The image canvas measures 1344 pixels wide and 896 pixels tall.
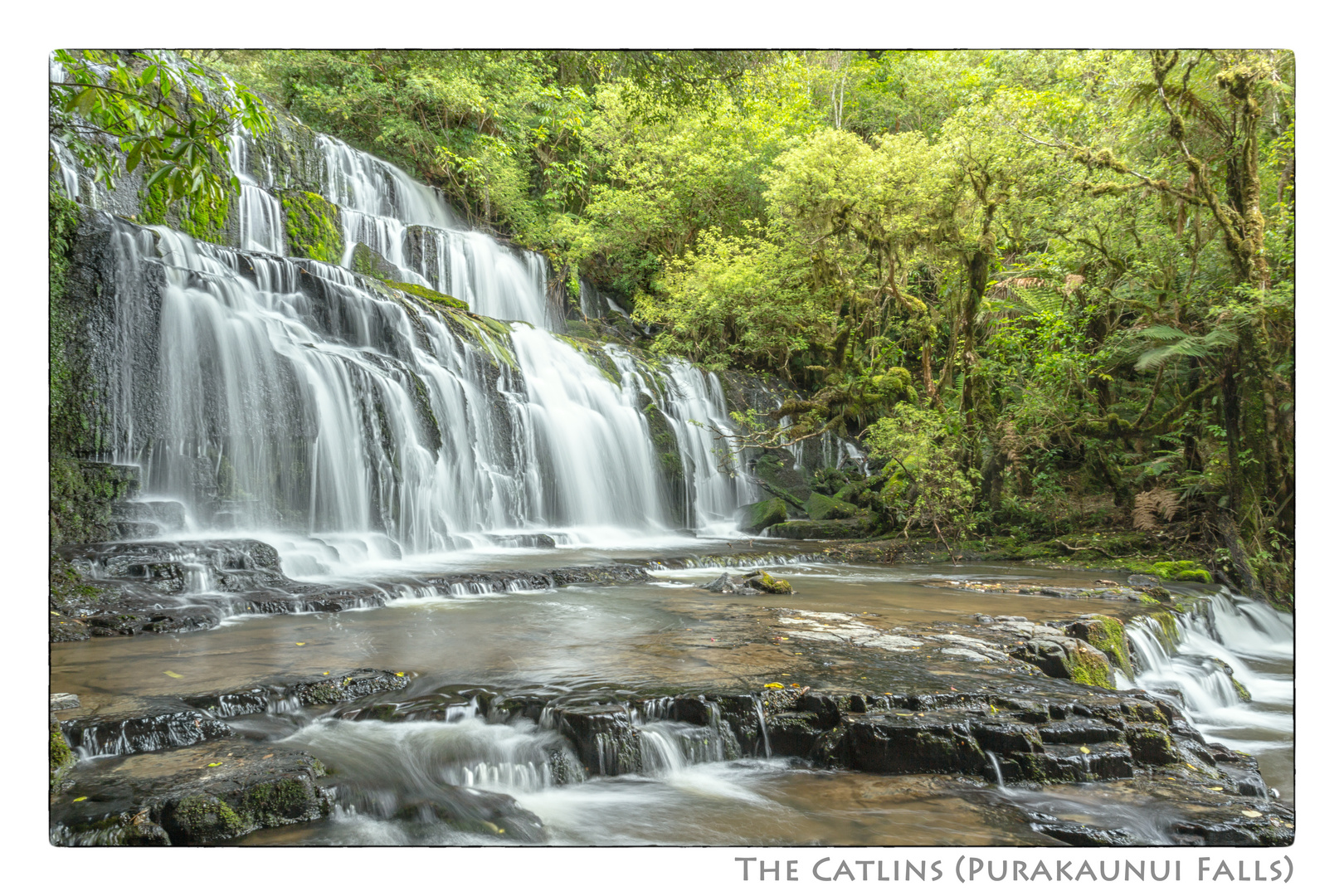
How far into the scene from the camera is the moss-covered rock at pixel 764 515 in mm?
10375

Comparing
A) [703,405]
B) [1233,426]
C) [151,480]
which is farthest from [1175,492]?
[151,480]

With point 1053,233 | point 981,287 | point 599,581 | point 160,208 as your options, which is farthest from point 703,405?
point 160,208

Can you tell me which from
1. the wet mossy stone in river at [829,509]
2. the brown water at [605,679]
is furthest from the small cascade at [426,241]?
the brown water at [605,679]

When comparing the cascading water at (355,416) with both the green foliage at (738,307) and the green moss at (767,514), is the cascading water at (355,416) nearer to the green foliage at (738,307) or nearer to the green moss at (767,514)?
the green moss at (767,514)

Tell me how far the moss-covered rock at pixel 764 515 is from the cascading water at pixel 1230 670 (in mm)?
5154

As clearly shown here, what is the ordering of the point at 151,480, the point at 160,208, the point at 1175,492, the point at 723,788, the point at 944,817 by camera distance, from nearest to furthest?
the point at 944,817
the point at 723,788
the point at 160,208
the point at 151,480
the point at 1175,492

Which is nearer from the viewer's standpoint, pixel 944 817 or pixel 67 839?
pixel 67 839

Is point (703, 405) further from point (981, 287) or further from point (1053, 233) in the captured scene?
point (1053, 233)

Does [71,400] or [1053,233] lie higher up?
[1053,233]

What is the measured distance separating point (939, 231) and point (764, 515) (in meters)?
4.12

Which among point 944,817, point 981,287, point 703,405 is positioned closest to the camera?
point 944,817
